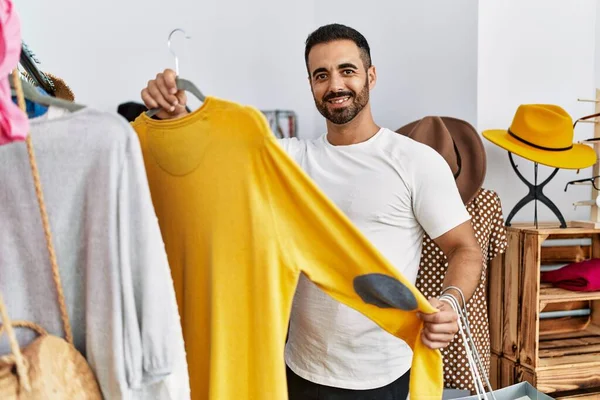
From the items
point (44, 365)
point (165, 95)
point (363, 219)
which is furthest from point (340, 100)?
point (44, 365)

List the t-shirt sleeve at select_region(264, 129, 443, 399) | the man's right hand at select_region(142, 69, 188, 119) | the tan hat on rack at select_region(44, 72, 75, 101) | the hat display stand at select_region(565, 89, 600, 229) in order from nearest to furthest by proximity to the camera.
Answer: the t-shirt sleeve at select_region(264, 129, 443, 399)
the man's right hand at select_region(142, 69, 188, 119)
the tan hat on rack at select_region(44, 72, 75, 101)
the hat display stand at select_region(565, 89, 600, 229)

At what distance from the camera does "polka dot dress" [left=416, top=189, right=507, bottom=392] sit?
1.48 metres

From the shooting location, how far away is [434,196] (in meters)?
1.03

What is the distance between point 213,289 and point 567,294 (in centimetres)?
131

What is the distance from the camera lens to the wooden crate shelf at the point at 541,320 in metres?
1.52

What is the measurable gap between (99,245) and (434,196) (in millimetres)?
711

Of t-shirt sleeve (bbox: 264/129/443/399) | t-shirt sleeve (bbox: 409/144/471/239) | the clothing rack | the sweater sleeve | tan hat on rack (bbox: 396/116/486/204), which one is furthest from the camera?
the clothing rack

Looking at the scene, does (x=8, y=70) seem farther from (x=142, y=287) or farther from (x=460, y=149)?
(x=460, y=149)

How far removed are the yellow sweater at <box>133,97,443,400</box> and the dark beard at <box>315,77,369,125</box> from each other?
1.55ft

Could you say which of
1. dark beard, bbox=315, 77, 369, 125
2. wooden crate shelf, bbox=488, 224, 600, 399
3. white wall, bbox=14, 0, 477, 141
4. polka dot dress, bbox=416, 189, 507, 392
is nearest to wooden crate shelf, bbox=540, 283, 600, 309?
wooden crate shelf, bbox=488, 224, 600, 399

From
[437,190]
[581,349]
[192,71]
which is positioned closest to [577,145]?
[581,349]

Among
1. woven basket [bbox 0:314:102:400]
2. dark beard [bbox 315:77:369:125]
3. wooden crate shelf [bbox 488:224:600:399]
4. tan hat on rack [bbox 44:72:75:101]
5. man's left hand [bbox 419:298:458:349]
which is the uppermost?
tan hat on rack [bbox 44:72:75:101]

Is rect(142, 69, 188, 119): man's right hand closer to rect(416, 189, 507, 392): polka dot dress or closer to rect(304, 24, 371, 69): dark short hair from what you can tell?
rect(304, 24, 371, 69): dark short hair

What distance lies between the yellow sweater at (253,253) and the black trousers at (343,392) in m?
0.38
